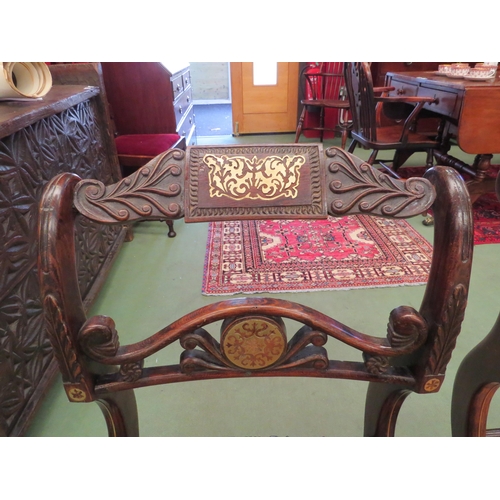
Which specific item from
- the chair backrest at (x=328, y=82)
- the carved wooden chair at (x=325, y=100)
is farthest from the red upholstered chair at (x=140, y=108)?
the chair backrest at (x=328, y=82)

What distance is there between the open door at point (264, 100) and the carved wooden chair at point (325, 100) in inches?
8.2

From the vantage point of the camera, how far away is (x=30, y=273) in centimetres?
107

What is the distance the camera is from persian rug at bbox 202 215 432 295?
175 cm

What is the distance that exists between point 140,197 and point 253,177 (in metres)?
0.15

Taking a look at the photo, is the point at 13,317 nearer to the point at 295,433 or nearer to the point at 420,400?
the point at 295,433

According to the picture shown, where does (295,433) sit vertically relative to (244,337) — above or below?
below

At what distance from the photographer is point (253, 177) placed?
0.45 m

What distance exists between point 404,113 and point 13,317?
309cm

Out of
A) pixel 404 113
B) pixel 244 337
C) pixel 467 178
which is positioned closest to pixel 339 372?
pixel 244 337

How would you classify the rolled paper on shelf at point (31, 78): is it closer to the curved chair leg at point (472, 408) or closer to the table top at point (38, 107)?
the table top at point (38, 107)

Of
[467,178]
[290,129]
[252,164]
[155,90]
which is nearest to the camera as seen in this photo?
[252,164]

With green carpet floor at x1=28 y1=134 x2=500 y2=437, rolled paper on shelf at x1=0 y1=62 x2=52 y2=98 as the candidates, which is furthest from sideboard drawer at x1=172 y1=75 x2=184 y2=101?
green carpet floor at x1=28 y1=134 x2=500 y2=437

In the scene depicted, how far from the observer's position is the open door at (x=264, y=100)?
4.24 metres

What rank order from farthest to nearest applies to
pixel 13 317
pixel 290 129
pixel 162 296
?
1. pixel 290 129
2. pixel 162 296
3. pixel 13 317
